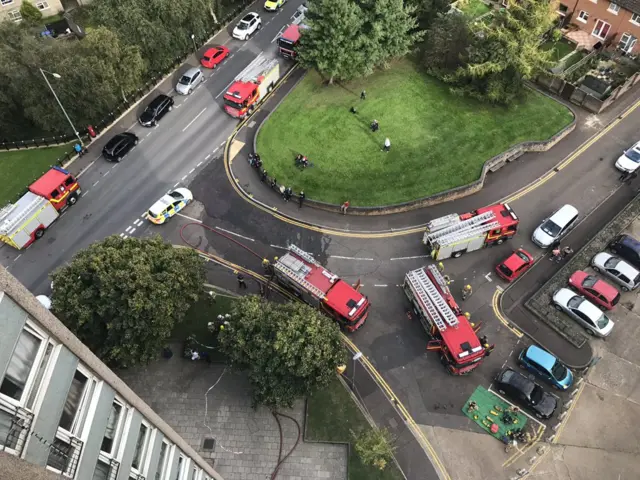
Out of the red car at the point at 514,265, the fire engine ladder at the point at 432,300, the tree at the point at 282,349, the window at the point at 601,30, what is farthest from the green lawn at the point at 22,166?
the window at the point at 601,30

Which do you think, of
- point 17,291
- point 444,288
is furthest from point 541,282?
point 17,291

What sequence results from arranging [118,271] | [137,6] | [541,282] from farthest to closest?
[137,6] → [541,282] → [118,271]

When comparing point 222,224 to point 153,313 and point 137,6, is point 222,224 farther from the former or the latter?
point 137,6

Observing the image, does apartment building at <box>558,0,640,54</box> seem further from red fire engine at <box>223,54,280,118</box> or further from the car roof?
the car roof

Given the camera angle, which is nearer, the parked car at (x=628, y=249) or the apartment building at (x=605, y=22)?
the parked car at (x=628, y=249)

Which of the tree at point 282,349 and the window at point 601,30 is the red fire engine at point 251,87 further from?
the window at point 601,30

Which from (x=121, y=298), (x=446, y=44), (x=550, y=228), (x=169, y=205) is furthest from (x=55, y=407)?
(x=446, y=44)
